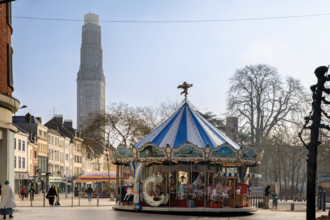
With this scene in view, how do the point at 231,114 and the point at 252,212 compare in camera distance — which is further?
the point at 231,114

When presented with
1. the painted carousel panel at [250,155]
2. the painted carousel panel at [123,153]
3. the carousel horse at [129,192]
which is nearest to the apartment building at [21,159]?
the carousel horse at [129,192]

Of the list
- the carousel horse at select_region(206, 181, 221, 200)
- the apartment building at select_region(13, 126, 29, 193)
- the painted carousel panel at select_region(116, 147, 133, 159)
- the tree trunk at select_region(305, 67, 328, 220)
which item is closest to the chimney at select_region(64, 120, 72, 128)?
the apartment building at select_region(13, 126, 29, 193)

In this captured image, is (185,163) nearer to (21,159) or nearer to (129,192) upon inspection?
(129,192)

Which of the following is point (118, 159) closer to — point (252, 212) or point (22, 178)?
point (252, 212)

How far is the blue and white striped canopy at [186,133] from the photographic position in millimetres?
A: 29281

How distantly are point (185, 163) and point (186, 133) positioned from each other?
261cm

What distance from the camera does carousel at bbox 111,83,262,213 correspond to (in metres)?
28.1

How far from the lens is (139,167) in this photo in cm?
2920

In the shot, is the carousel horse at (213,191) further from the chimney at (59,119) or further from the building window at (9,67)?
the chimney at (59,119)

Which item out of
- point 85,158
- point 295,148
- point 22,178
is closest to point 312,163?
point 295,148

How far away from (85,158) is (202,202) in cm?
9093

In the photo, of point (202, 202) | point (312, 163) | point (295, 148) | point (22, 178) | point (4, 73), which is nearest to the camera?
point (312, 163)

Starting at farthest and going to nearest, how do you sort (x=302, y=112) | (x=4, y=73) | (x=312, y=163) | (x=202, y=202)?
(x=302, y=112)
(x=202, y=202)
(x=4, y=73)
(x=312, y=163)

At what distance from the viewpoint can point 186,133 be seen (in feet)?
97.9
